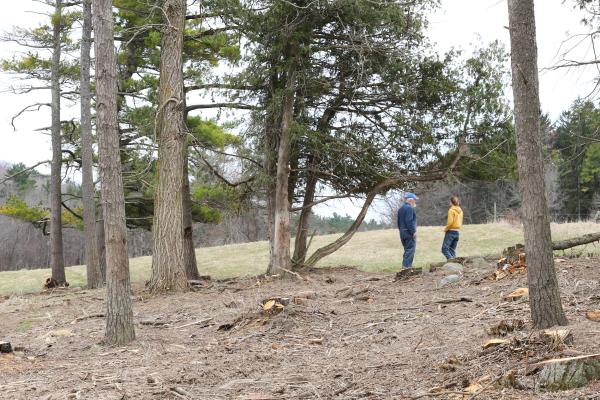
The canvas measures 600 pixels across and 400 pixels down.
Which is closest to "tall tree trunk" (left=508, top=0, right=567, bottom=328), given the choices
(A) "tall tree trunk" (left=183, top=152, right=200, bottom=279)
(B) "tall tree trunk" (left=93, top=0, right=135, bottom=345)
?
(B) "tall tree trunk" (left=93, top=0, right=135, bottom=345)

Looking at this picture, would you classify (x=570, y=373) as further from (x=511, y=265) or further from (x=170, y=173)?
(x=170, y=173)

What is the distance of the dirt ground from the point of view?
4.73 meters

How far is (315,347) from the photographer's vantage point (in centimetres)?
685

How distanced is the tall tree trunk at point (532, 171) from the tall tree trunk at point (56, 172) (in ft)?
53.2

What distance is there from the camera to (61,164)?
19344mm

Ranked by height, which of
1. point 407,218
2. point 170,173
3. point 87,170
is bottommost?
point 407,218

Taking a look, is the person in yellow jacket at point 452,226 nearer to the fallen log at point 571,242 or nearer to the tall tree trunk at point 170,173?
the fallen log at point 571,242

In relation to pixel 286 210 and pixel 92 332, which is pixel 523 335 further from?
pixel 286 210

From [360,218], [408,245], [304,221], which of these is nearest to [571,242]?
[408,245]

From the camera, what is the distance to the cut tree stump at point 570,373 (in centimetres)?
391

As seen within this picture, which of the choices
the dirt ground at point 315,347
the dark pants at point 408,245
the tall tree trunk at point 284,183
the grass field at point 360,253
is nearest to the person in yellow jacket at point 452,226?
the dark pants at point 408,245

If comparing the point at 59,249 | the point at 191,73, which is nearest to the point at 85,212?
the point at 59,249

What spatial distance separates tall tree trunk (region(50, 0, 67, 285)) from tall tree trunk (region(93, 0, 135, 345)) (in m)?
11.9

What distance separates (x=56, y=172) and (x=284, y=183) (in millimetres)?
8181
